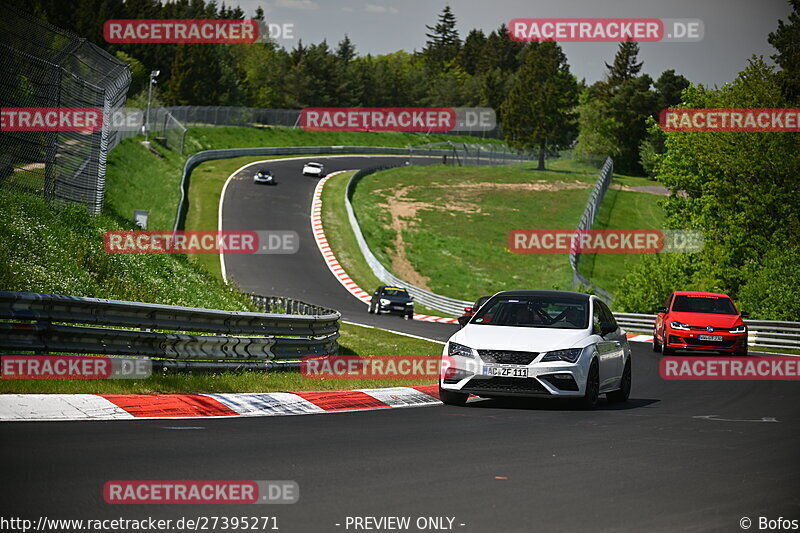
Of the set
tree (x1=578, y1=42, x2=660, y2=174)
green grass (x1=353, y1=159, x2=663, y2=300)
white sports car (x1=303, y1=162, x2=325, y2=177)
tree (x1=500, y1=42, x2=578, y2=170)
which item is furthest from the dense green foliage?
tree (x1=578, y1=42, x2=660, y2=174)

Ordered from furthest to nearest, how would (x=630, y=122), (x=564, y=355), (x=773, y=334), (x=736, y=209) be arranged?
(x=630, y=122) < (x=736, y=209) < (x=773, y=334) < (x=564, y=355)

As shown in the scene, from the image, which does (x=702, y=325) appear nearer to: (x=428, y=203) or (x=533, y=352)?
(x=533, y=352)

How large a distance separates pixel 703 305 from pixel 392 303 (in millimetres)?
18373

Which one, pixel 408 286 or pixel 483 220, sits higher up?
pixel 483 220

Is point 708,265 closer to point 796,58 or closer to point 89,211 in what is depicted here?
point 796,58

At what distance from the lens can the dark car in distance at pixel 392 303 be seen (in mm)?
42062

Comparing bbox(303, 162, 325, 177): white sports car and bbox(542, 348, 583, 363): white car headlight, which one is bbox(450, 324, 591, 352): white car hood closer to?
bbox(542, 348, 583, 363): white car headlight

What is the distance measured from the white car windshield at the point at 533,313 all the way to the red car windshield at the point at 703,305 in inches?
490

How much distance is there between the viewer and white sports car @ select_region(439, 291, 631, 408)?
1250 cm

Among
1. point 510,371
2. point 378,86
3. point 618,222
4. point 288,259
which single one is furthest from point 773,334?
point 378,86

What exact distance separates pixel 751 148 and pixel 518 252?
17.7m

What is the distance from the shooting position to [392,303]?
4219 cm

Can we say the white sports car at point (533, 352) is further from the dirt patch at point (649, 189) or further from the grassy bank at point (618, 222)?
the dirt patch at point (649, 189)

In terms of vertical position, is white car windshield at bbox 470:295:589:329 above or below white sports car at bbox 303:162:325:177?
below
